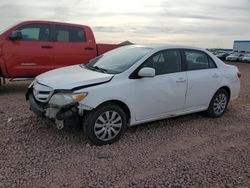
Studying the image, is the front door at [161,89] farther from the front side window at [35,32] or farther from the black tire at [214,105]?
the front side window at [35,32]

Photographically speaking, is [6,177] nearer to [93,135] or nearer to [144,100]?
[93,135]

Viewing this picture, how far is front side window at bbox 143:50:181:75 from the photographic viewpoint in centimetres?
515

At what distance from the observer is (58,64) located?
27.4ft

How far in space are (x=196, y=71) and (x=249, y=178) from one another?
2.59m

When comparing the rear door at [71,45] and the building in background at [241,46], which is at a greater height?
the rear door at [71,45]

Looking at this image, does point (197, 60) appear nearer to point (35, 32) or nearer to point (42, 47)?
point (42, 47)

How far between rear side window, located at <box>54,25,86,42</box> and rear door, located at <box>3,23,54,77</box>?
26 centimetres

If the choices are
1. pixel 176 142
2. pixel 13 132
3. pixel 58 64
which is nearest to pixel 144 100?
pixel 176 142

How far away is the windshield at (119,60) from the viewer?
4.98 meters

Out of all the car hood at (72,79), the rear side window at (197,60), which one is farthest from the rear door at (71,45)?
the rear side window at (197,60)

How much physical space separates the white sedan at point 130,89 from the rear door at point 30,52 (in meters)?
2.87

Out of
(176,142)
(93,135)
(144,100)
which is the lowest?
(176,142)

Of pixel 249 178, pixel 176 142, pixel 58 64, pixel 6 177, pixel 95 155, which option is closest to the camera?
pixel 6 177

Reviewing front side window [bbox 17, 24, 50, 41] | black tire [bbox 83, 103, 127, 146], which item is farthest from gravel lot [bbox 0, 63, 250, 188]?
front side window [bbox 17, 24, 50, 41]
